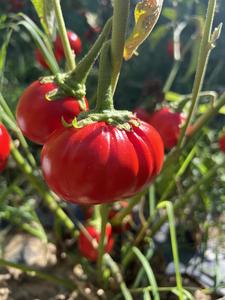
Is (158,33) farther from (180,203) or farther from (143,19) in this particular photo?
(143,19)

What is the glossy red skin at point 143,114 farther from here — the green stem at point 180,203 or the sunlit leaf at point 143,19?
the sunlit leaf at point 143,19

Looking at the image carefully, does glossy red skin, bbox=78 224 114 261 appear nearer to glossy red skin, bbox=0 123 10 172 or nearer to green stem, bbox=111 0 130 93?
glossy red skin, bbox=0 123 10 172

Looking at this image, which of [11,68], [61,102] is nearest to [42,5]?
[61,102]

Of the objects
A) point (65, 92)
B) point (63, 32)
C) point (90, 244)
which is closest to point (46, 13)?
point (63, 32)

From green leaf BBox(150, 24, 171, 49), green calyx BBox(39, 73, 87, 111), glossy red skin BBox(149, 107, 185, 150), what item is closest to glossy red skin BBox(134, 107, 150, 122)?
glossy red skin BBox(149, 107, 185, 150)

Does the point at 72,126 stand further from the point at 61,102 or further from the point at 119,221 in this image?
the point at 119,221

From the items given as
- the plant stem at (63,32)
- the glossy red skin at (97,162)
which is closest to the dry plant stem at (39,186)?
the plant stem at (63,32)
